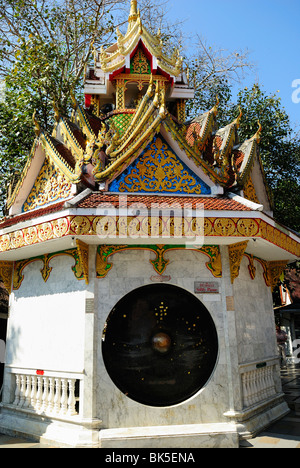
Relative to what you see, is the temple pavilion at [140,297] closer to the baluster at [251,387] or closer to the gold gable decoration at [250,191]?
the baluster at [251,387]

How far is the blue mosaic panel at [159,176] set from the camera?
300 inches

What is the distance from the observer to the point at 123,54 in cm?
1050

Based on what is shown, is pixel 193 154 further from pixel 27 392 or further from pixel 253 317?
pixel 27 392

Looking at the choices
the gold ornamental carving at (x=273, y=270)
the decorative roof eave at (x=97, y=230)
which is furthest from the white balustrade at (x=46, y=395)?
the gold ornamental carving at (x=273, y=270)

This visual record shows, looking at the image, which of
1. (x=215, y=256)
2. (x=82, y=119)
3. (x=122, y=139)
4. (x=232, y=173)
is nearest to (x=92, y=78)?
(x=82, y=119)

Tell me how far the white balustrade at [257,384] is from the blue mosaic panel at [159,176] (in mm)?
4079

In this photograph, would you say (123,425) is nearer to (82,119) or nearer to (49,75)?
(82,119)

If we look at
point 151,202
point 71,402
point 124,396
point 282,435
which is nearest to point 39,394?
point 71,402

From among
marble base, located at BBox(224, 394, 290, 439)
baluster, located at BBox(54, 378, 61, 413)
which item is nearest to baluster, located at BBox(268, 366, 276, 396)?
marble base, located at BBox(224, 394, 290, 439)

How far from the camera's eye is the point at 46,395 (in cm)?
708

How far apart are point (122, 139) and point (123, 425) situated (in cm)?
586

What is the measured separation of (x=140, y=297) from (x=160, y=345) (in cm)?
101

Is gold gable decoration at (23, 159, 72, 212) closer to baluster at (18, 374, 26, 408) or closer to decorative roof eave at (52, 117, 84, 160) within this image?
decorative roof eave at (52, 117, 84, 160)

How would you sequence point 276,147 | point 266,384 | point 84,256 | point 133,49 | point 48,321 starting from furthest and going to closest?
1. point 276,147
2. point 133,49
3. point 266,384
4. point 48,321
5. point 84,256
